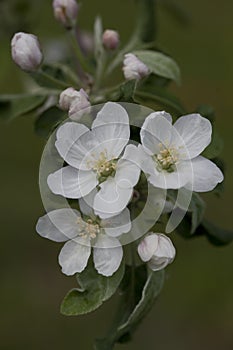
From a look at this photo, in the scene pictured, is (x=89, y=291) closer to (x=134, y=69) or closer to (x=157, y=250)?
(x=157, y=250)

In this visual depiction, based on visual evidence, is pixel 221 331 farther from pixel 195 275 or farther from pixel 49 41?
pixel 49 41

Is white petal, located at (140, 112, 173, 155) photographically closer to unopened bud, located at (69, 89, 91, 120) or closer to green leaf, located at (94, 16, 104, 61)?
unopened bud, located at (69, 89, 91, 120)

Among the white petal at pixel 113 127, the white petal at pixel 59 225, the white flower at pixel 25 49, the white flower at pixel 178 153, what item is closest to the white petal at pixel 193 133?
the white flower at pixel 178 153

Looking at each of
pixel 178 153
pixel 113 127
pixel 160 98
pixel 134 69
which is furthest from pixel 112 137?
pixel 160 98

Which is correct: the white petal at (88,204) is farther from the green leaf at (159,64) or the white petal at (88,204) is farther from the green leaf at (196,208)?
the green leaf at (159,64)

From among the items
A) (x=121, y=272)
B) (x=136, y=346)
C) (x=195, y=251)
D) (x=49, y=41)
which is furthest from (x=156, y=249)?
(x=195, y=251)

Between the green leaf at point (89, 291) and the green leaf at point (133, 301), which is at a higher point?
the green leaf at point (89, 291)

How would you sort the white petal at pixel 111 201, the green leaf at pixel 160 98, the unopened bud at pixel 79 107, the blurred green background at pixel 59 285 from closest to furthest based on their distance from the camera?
1. the white petal at pixel 111 201
2. the unopened bud at pixel 79 107
3. the green leaf at pixel 160 98
4. the blurred green background at pixel 59 285
